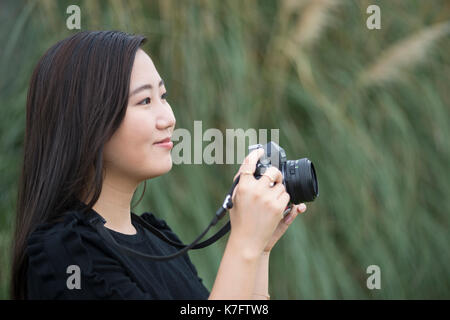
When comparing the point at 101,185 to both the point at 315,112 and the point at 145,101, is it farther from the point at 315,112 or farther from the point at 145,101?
the point at 315,112

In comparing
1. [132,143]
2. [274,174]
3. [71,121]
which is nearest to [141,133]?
[132,143]

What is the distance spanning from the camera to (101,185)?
1.14m

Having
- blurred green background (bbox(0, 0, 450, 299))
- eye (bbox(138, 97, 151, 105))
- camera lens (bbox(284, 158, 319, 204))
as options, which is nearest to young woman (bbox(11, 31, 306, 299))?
eye (bbox(138, 97, 151, 105))

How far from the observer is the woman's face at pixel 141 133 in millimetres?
1158

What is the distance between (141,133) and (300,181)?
1.10 ft

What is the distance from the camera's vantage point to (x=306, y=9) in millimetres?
2705

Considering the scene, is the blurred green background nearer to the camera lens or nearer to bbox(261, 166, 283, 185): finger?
the camera lens

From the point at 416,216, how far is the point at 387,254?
0.26 metres

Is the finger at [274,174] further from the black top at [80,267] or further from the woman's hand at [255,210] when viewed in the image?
the black top at [80,267]

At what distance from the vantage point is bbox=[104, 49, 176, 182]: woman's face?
1.16 meters

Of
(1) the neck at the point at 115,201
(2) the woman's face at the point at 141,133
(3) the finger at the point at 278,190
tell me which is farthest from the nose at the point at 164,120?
(3) the finger at the point at 278,190

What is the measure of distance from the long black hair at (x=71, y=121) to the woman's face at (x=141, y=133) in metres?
0.03

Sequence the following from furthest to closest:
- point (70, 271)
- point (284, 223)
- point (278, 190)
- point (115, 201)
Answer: point (284, 223) → point (115, 201) → point (278, 190) → point (70, 271)

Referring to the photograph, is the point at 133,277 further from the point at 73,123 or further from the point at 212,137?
the point at 212,137
